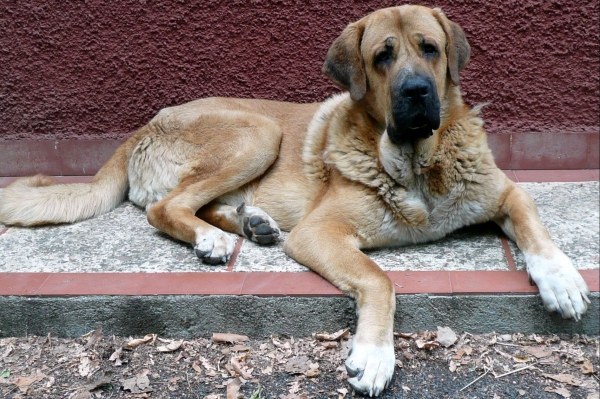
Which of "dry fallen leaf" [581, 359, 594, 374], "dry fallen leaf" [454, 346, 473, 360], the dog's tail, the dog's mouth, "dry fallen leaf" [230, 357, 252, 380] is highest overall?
the dog's mouth

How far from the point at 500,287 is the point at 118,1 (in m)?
3.40

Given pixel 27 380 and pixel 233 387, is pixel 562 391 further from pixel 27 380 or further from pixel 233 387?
pixel 27 380

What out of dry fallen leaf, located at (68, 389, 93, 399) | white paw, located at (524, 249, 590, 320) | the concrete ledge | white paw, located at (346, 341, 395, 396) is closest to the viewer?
white paw, located at (346, 341, 395, 396)

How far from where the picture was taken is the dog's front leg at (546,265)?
269 cm

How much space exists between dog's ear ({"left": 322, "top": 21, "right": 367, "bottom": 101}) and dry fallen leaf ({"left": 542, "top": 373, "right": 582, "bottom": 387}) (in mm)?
1677

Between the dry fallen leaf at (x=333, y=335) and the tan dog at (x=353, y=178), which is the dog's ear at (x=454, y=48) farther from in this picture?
the dry fallen leaf at (x=333, y=335)

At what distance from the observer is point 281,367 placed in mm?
2711

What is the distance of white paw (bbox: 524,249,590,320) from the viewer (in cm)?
268

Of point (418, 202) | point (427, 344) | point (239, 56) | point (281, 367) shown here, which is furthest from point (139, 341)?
point (239, 56)

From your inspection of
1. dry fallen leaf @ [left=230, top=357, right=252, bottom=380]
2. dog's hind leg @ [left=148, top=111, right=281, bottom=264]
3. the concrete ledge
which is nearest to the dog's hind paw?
dog's hind leg @ [left=148, top=111, right=281, bottom=264]

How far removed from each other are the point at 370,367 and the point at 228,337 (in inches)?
31.1

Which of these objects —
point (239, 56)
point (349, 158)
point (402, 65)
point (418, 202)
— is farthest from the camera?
point (239, 56)

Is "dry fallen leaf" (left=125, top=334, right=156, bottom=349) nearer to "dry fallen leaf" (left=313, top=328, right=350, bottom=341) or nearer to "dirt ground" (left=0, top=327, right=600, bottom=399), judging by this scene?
"dirt ground" (left=0, top=327, right=600, bottom=399)

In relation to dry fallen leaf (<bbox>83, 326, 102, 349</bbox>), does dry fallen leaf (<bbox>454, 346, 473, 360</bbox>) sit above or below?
below
